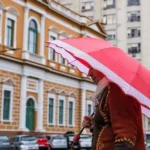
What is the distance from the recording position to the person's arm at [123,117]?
3.67 m

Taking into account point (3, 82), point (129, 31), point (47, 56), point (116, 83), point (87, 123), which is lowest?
point (87, 123)

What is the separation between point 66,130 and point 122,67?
120 ft

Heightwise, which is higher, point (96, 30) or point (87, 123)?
point (96, 30)

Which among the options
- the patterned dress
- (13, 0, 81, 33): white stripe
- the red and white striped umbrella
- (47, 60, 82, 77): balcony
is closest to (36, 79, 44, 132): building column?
(47, 60, 82, 77): balcony

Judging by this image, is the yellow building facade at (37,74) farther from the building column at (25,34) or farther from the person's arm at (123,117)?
the person's arm at (123,117)

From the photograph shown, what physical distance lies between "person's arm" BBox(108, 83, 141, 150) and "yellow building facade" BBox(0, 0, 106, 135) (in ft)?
90.3

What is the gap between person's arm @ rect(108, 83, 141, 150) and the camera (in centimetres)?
367

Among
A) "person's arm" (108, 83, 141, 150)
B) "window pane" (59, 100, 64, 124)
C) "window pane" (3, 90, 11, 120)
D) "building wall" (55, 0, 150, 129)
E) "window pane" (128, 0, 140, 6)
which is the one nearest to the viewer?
"person's arm" (108, 83, 141, 150)

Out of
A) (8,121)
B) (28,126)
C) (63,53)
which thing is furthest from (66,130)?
(63,53)

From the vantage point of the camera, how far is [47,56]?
38.5 m

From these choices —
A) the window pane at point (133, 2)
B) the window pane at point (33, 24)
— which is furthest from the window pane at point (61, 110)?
the window pane at point (133, 2)

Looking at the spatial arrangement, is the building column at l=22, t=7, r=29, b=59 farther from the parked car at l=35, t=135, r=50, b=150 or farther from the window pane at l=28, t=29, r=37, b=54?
the parked car at l=35, t=135, r=50, b=150

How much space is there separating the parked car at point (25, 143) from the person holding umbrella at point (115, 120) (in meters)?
21.0

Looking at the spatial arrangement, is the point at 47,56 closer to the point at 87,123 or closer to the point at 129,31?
the point at 129,31
